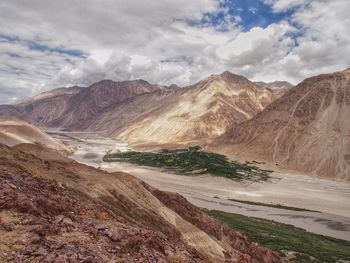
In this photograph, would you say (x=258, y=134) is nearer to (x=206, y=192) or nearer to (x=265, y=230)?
(x=206, y=192)

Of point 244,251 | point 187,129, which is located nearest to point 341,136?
point 187,129

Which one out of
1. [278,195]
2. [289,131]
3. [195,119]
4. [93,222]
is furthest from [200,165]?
[195,119]

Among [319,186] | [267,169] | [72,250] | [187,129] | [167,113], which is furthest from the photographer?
[167,113]

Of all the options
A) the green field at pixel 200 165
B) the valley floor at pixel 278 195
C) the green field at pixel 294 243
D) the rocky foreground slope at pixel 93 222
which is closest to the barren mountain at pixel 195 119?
the green field at pixel 200 165

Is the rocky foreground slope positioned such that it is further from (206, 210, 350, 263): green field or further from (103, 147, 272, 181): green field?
(103, 147, 272, 181): green field

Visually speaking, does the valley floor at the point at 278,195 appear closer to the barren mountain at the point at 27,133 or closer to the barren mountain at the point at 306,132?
the barren mountain at the point at 306,132

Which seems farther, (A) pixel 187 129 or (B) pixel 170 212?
(A) pixel 187 129

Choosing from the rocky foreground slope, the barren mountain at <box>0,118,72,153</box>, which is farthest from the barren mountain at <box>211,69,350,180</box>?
the rocky foreground slope
